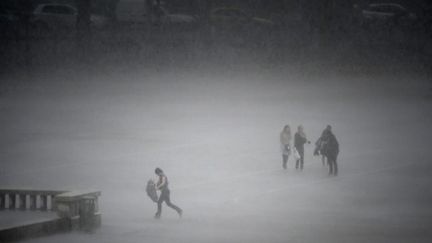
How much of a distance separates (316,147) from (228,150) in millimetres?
4632

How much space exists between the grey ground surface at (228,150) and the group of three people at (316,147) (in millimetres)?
334

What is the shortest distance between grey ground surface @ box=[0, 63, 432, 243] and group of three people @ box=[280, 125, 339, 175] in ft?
1.10

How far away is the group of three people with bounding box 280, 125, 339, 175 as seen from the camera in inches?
1102

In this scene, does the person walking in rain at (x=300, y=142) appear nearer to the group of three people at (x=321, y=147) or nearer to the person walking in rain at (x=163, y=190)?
the group of three people at (x=321, y=147)

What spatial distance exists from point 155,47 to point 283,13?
1861 centimetres

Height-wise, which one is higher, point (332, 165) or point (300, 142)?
point (300, 142)

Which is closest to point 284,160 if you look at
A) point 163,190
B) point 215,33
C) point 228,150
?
point 228,150

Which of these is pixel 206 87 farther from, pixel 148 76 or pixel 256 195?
pixel 256 195

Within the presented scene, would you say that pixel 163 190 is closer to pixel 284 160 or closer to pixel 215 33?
pixel 284 160

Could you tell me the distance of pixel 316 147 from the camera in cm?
2867

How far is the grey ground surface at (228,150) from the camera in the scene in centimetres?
2308

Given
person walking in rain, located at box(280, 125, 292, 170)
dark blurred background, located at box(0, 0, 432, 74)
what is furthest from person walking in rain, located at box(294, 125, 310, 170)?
dark blurred background, located at box(0, 0, 432, 74)

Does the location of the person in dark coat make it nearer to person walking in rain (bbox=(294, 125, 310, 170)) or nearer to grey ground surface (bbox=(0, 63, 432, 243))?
grey ground surface (bbox=(0, 63, 432, 243))

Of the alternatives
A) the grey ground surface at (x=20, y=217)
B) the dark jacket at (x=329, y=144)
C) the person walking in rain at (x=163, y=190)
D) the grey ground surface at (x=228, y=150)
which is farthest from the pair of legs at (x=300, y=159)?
the grey ground surface at (x=20, y=217)
